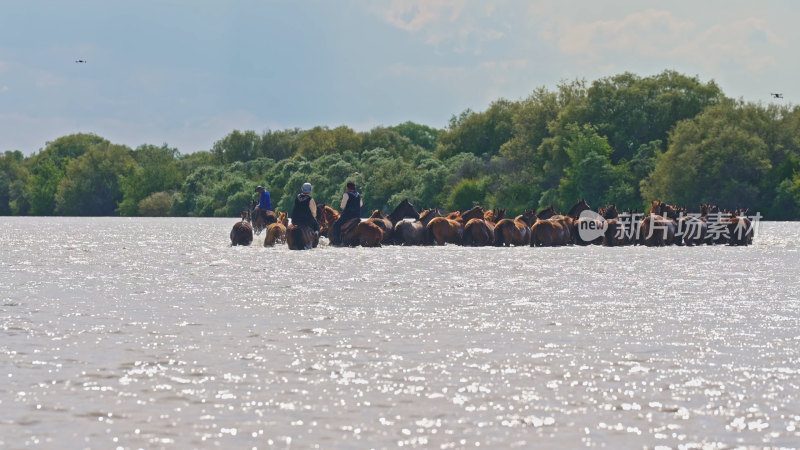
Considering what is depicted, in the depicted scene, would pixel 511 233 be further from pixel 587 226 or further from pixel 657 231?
pixel 657 231

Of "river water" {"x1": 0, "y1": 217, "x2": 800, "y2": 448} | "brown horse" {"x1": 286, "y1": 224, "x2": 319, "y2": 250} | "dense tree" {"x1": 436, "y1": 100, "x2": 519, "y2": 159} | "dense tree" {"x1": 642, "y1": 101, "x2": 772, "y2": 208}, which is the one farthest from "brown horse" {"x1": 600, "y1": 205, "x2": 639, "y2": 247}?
"dense tree" {"x1": 436, "y1": 100, "x2": 519, "y2": 159}

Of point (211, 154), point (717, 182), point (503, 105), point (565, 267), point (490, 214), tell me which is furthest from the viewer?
point (211, 154)

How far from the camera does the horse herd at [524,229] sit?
47750mm

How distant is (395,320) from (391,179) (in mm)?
123825

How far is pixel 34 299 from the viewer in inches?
861

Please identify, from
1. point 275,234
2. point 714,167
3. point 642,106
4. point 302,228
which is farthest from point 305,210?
point 642,106

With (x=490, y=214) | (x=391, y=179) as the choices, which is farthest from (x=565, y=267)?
(x=391, y=179)

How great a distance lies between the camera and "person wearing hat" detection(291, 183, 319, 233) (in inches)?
1585

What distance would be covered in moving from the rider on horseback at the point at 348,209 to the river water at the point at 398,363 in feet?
51.2

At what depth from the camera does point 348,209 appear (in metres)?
44.8

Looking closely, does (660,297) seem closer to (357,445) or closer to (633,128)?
(357,445)

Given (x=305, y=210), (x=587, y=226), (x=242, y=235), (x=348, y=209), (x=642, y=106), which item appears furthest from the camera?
(x=642, y=106)

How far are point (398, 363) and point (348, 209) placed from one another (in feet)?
103

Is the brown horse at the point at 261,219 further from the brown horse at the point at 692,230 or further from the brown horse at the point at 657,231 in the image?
the brown horse at the point at 692,230
